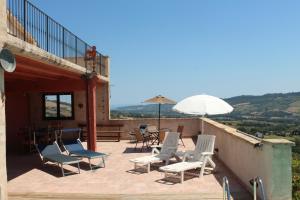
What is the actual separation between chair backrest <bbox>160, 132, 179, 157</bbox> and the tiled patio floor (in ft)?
2.07

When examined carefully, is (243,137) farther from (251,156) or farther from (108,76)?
(108,76)

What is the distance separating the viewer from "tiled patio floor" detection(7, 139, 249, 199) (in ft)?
23.8

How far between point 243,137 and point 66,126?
1159 centimetres

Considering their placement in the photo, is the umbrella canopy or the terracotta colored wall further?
the terracotta colored wall

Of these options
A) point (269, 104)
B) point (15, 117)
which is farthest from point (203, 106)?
point (269, 104)

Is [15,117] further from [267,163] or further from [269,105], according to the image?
[269,105]

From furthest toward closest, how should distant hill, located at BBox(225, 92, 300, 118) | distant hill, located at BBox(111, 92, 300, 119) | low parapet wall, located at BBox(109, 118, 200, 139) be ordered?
distant hill, located at BBox(225, 92, 300, 118)
distant hill, located at BBox(111, 92, 300, 119)
low parapet wall, located at BBox(109, 118, 200, 139)

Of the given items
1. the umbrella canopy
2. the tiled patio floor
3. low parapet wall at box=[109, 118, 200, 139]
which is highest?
the umbrella canopy

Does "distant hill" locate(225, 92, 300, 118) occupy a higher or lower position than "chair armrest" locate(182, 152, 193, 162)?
higher

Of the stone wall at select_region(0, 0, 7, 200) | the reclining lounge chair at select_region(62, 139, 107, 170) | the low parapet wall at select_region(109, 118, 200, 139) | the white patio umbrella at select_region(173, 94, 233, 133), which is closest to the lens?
the stone wall at select_region(0, 0, 7, 200)

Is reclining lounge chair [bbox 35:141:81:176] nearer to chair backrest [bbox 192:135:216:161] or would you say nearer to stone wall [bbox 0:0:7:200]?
stone wall [bbox 0:0:7:200]

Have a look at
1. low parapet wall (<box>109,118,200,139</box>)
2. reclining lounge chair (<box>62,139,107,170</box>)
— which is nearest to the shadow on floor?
reclining lounge chair (<box>62,139,107,170</box>)

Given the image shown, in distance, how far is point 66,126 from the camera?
692 inches

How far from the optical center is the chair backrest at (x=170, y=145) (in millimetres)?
10234
